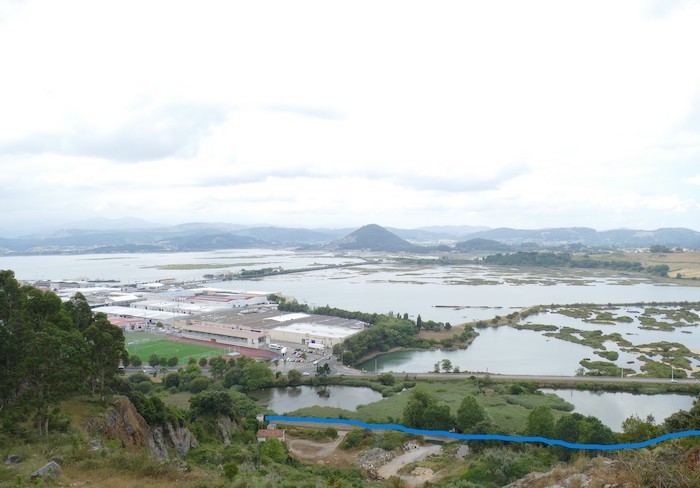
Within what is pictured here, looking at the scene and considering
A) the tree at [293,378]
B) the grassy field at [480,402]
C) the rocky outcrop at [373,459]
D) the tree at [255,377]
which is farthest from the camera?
the tree at [293,378]

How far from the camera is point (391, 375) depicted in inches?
526

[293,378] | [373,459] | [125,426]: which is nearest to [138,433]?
[125,426]

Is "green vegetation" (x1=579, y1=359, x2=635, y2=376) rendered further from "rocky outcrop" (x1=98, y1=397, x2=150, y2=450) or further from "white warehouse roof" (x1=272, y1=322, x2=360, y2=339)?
"rocky outcrop" (x1=98, y1=397, x2=150, y2=450)

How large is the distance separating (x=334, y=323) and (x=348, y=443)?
1165cm

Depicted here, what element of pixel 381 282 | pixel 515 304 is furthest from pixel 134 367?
pixel 381 282

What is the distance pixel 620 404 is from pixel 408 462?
717 cm

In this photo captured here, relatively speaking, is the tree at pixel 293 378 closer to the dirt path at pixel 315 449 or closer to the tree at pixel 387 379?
the tree at pixel 387 379

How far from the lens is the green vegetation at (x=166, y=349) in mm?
16125

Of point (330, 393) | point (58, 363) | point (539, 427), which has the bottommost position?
point (330, 393)

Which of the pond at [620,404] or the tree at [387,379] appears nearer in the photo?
the pond at [620,404]

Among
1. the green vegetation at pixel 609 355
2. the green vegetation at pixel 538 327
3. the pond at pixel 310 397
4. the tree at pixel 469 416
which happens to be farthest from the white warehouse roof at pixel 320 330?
the green vegetation at pixel 609 355

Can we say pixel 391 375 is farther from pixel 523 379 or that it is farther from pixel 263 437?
pixel 263 437

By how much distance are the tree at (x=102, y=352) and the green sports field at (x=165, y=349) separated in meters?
9.00

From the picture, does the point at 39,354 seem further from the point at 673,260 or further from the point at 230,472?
the point at 673,260
